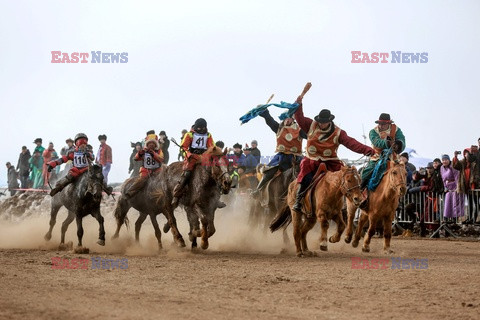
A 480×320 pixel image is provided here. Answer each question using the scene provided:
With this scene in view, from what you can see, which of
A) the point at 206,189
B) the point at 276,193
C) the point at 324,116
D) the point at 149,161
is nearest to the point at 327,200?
the point at 324,116

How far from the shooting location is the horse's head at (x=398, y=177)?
45.7ft

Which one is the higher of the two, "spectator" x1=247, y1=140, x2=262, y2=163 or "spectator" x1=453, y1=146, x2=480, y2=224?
"spectator" x1=247, y1=140, x2=262, y2=163

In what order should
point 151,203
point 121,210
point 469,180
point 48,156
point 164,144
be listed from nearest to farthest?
point 151,203 → point 121,210 → point 469,180 → point 164,144 → point 48,156

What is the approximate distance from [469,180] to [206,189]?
7.91 metres

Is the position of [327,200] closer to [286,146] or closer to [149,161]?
[286,146]

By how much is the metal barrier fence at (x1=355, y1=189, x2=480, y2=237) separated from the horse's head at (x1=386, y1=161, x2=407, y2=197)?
653 cm

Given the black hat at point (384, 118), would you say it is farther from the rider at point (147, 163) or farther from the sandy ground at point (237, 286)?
the rider at point (147, 163)

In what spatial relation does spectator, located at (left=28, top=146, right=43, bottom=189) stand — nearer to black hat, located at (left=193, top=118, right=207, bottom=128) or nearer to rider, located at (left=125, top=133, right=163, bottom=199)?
rider, located at (left=125, top=133, right=163, bottom=199)

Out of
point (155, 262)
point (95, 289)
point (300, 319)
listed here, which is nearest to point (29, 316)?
point (95, 289)

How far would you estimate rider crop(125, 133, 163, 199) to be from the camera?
18047 mm

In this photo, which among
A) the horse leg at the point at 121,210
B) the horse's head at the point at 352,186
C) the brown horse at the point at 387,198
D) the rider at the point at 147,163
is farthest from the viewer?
the horse leg at the point at 121,210

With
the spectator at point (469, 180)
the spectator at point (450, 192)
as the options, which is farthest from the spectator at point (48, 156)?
the spectator at point (469, 180)

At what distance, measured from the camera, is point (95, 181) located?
16.4 m

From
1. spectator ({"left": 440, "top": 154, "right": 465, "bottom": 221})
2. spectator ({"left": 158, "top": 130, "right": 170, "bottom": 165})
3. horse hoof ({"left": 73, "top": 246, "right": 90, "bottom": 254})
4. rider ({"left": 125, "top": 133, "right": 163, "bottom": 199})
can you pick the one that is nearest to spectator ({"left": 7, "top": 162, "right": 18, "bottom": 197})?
spectator ({"left": 158, "top": 130, "right": 170, "bottom": 165})
